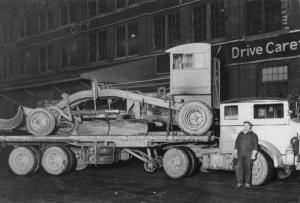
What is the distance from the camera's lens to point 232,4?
2158cm

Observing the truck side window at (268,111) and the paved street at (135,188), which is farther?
the truck side window at (268,111)

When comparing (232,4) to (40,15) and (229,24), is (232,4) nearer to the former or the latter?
(229,24)

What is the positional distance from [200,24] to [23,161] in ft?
42.0

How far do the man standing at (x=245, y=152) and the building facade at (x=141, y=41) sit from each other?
8.03 meters

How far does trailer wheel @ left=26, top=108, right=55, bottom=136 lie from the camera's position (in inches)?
564

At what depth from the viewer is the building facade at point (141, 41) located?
19.7 meters

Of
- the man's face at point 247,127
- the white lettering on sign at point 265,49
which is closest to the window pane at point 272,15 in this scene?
the white lettering on sign at point 265,49

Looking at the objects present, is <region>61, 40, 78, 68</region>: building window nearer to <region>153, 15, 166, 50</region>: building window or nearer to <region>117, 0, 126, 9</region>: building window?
<region>117, 0, 126, 9</region>: building window

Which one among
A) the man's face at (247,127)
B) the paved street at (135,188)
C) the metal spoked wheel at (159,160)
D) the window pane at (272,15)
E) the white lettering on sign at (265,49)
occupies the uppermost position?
the window pane at (272,15)

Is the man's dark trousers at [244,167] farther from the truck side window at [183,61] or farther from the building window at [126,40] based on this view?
the building window at [126,40]

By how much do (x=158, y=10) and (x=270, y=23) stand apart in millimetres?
7545

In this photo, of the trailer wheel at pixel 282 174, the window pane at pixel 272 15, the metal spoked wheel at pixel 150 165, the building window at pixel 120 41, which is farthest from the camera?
the building window at pixel 120 41

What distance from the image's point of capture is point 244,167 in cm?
1108

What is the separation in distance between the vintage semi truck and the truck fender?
0.03 metres
